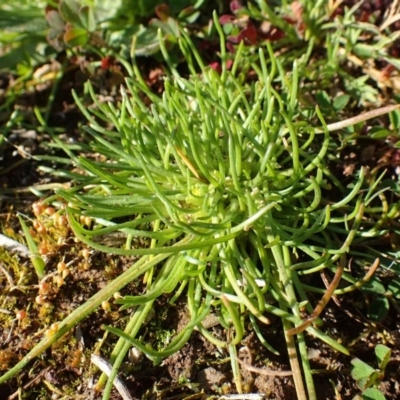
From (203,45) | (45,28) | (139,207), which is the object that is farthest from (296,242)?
(45,28)

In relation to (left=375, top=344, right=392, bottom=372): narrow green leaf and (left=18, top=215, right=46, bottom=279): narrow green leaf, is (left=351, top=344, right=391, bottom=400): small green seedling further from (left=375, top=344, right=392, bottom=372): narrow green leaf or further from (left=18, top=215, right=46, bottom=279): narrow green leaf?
(left=18, top=215, right=46, bottom=279): narrow green leaf

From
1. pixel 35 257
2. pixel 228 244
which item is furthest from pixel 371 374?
pixel 35 257

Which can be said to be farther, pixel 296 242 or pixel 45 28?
pixel 45 28

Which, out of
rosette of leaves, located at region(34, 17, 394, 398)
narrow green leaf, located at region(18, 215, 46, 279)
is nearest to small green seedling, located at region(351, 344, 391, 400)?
rosette of leaves, located at region(34, 17, 394, 398)

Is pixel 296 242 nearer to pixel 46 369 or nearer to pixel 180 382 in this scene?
pixel 180 382

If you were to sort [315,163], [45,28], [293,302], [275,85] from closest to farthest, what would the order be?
[293,302] → [315,163] → [275,85] → [45,28]

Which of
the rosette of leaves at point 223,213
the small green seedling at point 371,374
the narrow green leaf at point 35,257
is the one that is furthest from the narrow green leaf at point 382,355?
the narrow green leaf at point 35,257

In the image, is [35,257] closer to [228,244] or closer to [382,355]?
[228,244]
